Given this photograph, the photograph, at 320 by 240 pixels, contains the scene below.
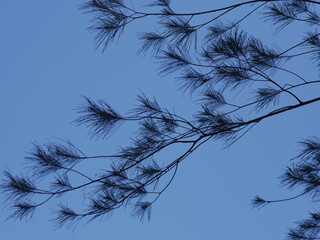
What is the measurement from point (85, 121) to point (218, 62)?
0.67m

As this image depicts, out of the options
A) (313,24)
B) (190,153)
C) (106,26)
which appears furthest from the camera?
(313,24)

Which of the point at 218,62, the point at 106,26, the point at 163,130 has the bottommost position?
the point at 163,130

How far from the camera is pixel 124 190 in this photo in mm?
2176

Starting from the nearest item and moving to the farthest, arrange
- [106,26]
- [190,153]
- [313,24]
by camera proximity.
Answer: [190,153] → [106,26] → [313,24]

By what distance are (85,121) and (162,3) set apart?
673 millimetres

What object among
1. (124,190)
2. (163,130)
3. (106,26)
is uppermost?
(106,26)

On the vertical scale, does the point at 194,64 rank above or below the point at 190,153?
above

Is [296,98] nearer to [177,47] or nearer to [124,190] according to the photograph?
[177,47]

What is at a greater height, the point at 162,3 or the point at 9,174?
the point at 162,3

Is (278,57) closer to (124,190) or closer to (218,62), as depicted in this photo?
(218,62)

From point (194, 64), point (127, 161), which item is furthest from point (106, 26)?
point (127, 161)

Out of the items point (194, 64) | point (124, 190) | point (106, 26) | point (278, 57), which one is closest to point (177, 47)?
point (194, 64)

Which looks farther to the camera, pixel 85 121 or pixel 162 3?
pixel 162 3

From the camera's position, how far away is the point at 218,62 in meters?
2.29
